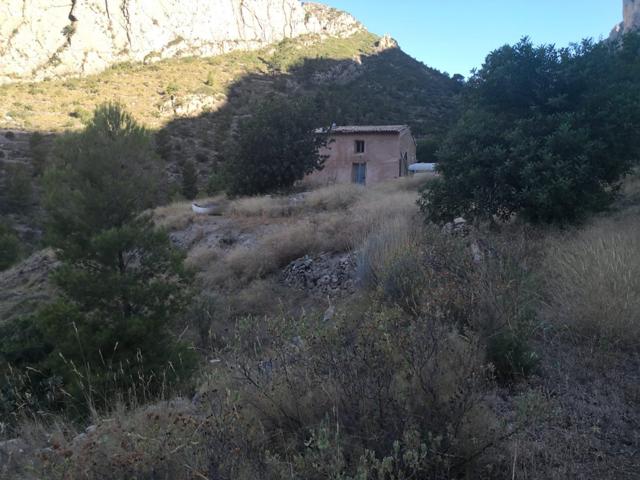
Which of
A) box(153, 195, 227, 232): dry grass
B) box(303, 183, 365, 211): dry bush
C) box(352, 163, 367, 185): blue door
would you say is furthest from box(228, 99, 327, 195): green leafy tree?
box(303, 183, 365, 211): dry bush

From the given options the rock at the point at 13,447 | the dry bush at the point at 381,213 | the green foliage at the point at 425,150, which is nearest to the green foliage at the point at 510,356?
the rock at the point at 13,447

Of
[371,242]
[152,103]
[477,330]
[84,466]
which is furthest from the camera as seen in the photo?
[152,103]

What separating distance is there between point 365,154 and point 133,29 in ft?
147

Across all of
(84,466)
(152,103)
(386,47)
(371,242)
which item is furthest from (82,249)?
(386,47)

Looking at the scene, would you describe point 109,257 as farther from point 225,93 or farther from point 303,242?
point 225,93

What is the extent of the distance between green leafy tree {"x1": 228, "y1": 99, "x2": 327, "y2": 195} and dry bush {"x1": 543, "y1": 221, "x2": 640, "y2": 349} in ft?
57.9

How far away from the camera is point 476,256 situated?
4.93 metres

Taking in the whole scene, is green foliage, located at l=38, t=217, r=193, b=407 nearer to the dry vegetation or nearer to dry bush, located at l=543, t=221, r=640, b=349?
dry bush, located at l=543, t=221, r=640, b=349

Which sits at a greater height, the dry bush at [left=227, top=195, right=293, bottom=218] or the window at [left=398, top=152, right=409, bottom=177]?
the window at [left=398, top=152, right=409, bottom=177]

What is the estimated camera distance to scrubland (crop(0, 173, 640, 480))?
6.84ft

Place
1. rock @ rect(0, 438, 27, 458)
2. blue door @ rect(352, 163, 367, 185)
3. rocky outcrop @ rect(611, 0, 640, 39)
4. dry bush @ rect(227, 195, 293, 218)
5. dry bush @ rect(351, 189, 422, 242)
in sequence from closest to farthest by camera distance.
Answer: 1. rock @ rect(0, 438, 27, 458)
2. dry bush @ rect(351, 189, 422, 242)
3. dry bush @ rect(227, 195, 293, 218)
4. blue door @ rect(352, 163, 367, 185)
5. rocky outcrop @ rect(611, 0, 640, 39)

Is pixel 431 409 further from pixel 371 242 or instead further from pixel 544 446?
pixel 371 242

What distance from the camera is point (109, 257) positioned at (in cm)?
703

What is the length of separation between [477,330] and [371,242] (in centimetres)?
326
